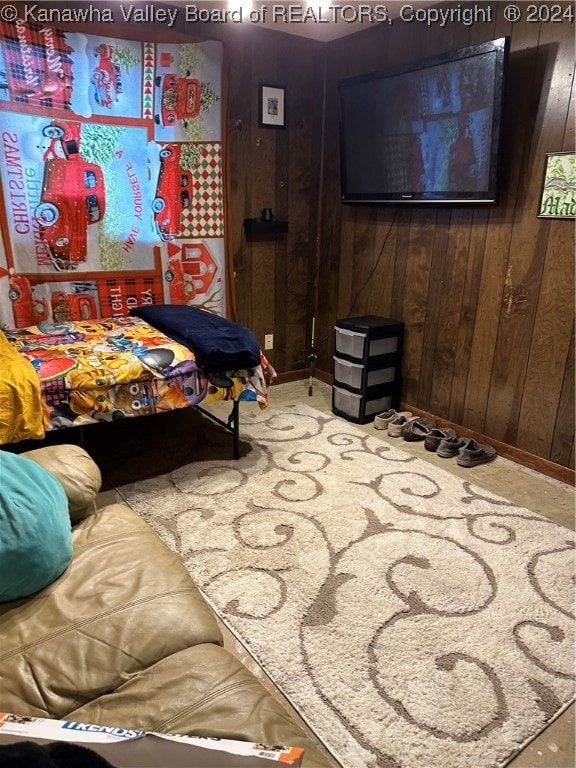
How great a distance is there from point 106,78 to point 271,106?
1093 millimetres

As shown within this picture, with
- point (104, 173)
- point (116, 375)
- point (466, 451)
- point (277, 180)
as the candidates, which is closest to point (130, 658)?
point (116, 375)

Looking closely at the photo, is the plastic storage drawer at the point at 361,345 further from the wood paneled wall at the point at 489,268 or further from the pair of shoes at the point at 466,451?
the pair of shoes at the point at 466,451

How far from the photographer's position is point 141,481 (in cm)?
262

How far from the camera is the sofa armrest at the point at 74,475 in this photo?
146cm

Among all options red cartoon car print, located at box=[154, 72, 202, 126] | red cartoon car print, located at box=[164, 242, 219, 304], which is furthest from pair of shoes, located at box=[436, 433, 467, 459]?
red cartoon car print, located at box=[154, 72, 202, 126]

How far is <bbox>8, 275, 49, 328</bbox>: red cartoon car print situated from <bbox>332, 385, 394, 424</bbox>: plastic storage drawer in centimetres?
184

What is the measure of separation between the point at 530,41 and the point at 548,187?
688 mm

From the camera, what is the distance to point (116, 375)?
2.36 m

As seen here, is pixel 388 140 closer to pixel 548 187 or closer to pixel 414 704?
pixel 548 187

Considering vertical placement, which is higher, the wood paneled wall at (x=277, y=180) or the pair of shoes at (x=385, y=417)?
the wood paneled wall at (x=277, y=180)

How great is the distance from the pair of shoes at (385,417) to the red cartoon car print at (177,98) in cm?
218

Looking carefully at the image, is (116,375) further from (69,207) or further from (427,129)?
(427,129)

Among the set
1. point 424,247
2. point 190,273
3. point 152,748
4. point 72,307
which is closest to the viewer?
point 152,748

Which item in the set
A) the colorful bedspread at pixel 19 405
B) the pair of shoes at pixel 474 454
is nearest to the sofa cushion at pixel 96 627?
the colorful bedspread at pixel 19 405
